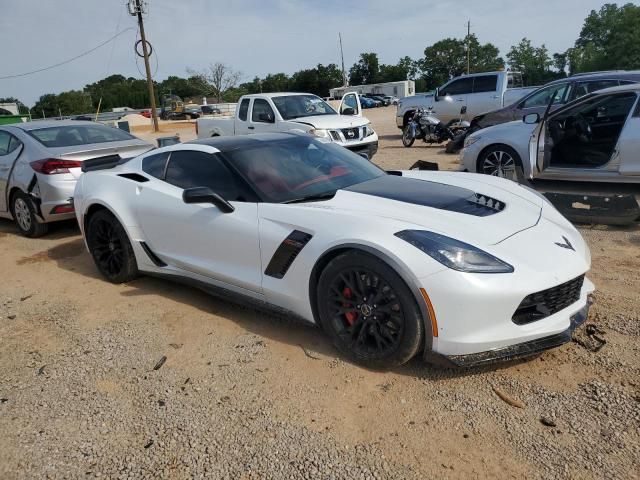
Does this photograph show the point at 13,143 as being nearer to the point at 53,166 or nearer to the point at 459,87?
the point at 53,166

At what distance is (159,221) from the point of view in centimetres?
420

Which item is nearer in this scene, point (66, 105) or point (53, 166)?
point (53, 166)

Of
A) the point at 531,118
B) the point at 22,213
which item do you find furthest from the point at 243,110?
the point at 531,118

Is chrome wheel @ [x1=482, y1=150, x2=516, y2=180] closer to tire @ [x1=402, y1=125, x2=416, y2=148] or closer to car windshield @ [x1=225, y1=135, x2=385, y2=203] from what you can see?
car windshield @ [x1=225, y1=135, x2=385, y2=203]

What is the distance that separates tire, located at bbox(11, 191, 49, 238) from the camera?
669cm

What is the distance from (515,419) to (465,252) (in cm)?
87

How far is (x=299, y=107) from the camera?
11.2 metres

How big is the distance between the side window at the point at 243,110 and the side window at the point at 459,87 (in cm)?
671

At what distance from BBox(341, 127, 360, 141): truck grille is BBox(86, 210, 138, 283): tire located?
6.49 m

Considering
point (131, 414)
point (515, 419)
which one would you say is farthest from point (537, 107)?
point (131, 414)

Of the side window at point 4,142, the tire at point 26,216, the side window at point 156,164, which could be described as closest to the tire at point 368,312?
the side window at point 156,164

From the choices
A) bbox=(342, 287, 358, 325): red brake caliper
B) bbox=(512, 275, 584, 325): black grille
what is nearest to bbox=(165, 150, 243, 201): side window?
bbox=(342, 287, 358, 325): red brake caliper

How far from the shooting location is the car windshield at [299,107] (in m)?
11.0

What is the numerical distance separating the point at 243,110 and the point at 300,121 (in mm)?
1934
